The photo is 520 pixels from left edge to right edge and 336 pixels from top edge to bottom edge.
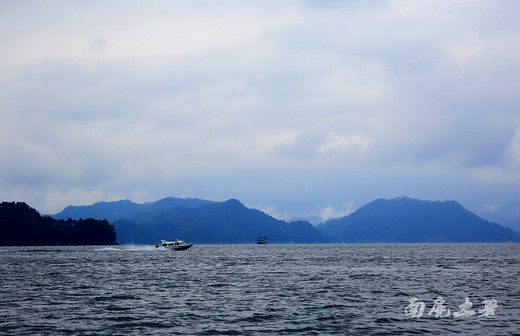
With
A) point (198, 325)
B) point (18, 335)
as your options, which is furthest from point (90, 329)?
point (198, 325)

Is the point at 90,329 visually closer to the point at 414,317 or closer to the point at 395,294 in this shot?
the point at 414,317

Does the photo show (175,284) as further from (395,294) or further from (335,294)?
(395,294)

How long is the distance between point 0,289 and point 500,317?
59799 mm

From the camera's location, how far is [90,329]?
39.5 m

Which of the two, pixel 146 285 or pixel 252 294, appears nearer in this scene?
pixel 252 294

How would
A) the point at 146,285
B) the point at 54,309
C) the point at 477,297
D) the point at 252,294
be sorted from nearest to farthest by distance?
the point at 54,309 → the point at 477,297 → the point at 252,294 → the point at 146,285

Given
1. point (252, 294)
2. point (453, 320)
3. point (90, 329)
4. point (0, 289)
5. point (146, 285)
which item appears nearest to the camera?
point (90, 329)

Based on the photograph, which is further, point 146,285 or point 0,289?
point 146,285

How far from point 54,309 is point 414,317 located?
34.4 metres

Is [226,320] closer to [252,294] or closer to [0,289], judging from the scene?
[252,294]

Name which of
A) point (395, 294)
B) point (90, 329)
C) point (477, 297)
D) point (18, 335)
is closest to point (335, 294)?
point (395, 294)

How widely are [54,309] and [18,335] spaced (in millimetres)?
12314

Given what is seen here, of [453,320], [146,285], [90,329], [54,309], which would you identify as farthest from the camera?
[146,285]

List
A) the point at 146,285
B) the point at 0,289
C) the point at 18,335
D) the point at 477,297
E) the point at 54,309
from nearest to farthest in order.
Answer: the point at 18,335, the point at 54,309, the point at 477,297, the point at 0,289, the point at 146,285
